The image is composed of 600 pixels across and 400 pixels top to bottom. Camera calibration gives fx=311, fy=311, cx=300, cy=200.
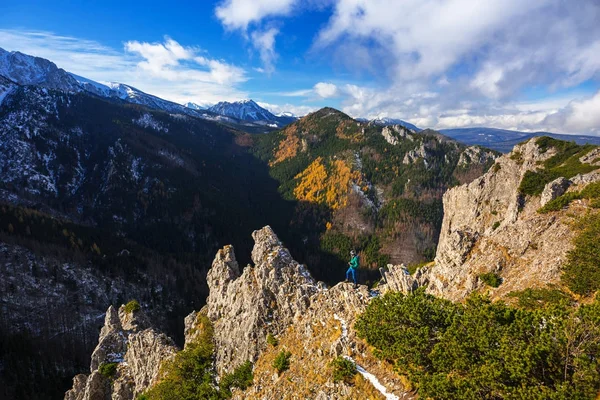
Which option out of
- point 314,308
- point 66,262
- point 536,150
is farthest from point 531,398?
point 66,262

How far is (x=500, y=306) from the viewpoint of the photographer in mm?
20203

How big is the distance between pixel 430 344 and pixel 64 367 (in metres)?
165

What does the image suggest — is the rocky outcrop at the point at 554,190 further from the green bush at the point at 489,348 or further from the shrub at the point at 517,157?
the shrub at the point at 517,157

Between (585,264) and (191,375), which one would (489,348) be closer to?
(585,264)

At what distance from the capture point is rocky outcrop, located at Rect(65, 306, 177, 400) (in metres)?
46.0

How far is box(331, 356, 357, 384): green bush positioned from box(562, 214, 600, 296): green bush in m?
20.9

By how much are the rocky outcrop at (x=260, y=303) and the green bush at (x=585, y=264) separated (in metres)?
23.8

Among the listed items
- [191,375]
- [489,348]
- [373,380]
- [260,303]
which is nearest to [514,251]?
[489,348]

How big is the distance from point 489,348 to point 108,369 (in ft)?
194

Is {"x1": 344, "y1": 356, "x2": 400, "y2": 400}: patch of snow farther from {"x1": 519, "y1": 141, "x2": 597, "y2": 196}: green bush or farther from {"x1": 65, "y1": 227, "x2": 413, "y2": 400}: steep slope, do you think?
{"x1": 519, "y1": 141, "x2": 597, "y2": 196}: green bush

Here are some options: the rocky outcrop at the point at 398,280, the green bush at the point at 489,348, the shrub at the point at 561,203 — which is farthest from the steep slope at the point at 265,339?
the shrub at the point at 561,203

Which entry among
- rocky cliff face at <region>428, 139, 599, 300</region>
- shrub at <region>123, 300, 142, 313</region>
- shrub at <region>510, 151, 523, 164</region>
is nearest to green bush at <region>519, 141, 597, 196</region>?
rocky cliff face at <region>428, 139, 599, 300</region>

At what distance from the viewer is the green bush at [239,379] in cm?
3071

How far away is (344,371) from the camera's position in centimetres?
2250
